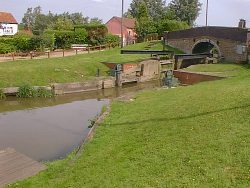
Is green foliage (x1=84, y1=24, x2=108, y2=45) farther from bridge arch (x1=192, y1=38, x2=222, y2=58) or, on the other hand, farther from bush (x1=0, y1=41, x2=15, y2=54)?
bridge arch (x1=192, y1=38, x2=222, y2=58)

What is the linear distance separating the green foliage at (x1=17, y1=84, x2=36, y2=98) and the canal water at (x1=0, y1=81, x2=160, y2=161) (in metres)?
0.60

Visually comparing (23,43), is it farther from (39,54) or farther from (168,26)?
(168,26)

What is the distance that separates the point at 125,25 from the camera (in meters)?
62.3

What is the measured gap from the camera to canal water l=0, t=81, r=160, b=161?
1199cm

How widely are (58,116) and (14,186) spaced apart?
29.7 feet

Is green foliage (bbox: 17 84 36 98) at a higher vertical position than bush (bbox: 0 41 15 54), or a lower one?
lower

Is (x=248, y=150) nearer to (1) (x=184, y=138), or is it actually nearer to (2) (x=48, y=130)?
(1) (x=184, y=138)

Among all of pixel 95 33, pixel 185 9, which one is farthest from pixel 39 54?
pixel 185 9

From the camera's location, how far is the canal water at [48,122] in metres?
12.0

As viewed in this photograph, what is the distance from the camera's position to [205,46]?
130ft

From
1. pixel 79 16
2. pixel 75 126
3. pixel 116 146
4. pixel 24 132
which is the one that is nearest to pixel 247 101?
pixel 116 146

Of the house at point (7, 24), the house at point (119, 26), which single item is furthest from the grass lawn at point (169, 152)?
the house at point (119, 26)

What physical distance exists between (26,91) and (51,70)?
4.48 meters

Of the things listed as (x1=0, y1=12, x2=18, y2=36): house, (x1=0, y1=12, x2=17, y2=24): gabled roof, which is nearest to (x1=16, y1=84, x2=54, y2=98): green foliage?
(x1=0, y1=12, x2=18, y2=36): house
